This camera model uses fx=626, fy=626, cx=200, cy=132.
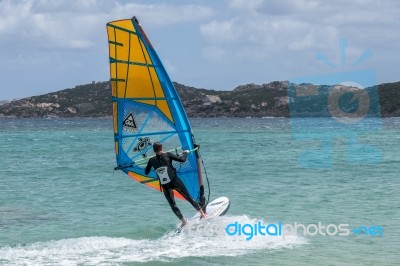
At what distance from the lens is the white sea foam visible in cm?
966

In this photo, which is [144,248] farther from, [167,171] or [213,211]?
[213,211]

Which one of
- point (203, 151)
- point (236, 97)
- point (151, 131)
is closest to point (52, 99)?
point (236, 97)

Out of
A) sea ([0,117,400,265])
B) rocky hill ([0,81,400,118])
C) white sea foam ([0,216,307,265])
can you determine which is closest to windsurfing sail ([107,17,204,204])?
white sea foam ([0,216,307,265])

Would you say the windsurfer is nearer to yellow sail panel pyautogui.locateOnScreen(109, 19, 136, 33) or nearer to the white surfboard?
the white surfboard

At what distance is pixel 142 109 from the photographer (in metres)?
11.0

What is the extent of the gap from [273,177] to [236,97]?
134146mm

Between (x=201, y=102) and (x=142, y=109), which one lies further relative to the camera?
(x=201, y=102)

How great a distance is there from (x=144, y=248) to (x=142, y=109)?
239 centimetres

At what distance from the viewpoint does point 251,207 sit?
14.7 m

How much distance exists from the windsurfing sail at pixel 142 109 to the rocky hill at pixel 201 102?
11020cm

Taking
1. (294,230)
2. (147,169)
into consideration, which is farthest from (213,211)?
(147,169)

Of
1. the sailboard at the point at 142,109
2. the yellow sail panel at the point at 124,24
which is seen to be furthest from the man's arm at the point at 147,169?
the yellow sail panel at the point at 124,24

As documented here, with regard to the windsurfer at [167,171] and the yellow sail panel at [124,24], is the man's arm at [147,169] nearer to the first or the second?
the windsurfer at [167,171]

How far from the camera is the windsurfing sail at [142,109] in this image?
10.5 metres
